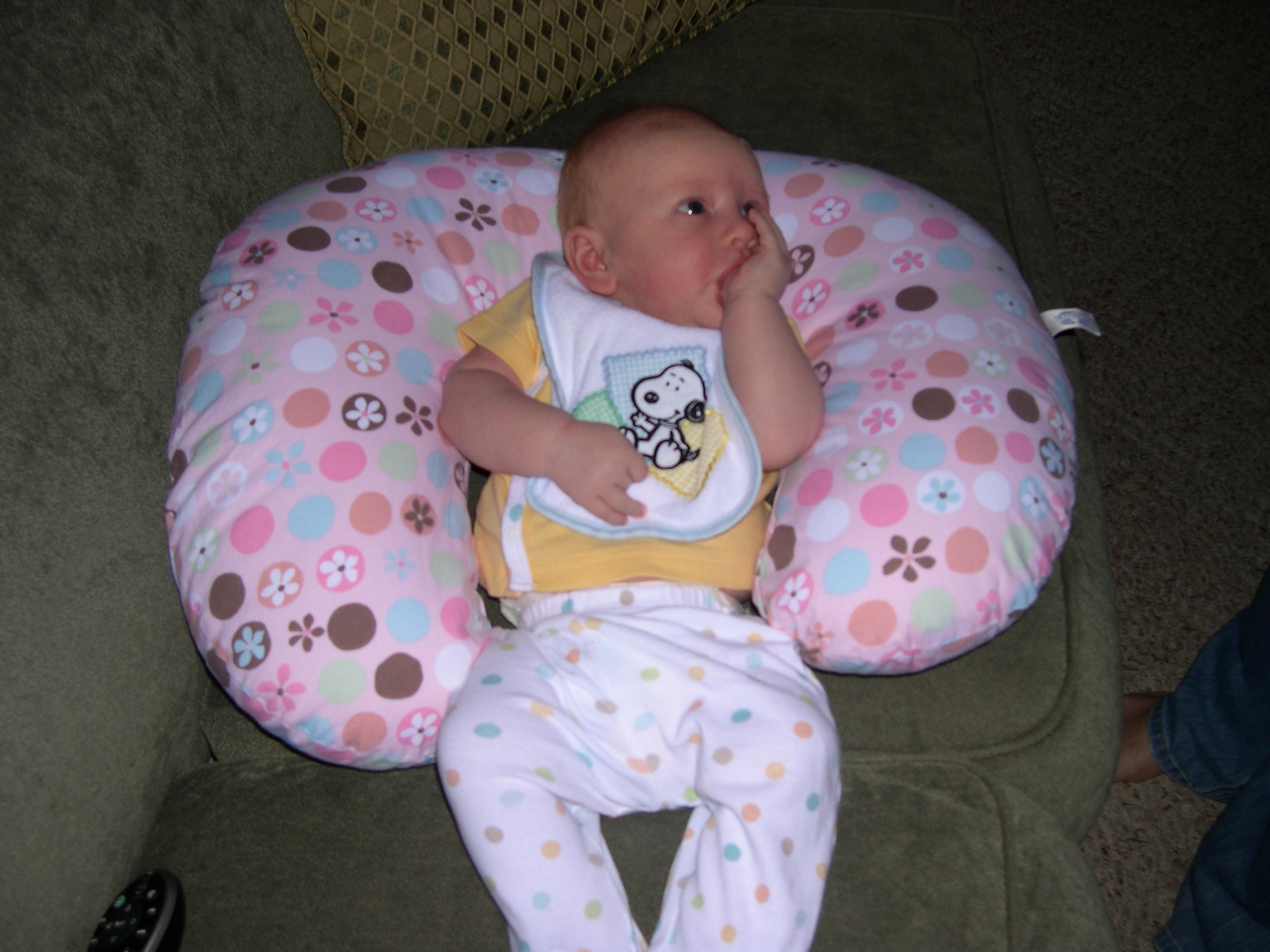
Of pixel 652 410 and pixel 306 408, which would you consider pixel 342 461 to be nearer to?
pixel 306 408

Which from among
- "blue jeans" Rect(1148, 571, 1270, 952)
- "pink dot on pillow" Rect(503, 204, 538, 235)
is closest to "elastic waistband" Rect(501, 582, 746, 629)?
"pink dot on pillow" Rect(503, 204, 538, 235)

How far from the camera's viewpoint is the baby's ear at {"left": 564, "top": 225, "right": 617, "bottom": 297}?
119cm

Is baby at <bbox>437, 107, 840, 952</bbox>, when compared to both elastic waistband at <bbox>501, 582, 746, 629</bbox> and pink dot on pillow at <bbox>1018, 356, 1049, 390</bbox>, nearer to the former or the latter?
elastic waistband at <bbox>501, 582, 746, 629</bbox>

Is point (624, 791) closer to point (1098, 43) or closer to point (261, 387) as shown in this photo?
point (261, 387)

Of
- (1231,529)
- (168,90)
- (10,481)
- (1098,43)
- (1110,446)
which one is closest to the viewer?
(10,481)

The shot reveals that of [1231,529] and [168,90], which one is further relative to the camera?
[1231,529]

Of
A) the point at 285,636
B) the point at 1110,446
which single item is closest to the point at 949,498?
the point at 285,636

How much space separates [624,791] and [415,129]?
994 mm

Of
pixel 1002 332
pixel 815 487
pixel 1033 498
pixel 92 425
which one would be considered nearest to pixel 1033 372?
pixel 1002 332

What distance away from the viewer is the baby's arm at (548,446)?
1.03 meters

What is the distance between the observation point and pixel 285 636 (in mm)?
937

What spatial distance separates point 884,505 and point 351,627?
553mm

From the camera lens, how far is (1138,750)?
142cm

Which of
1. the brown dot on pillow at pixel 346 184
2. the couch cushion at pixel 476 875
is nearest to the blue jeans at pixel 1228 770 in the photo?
the couch cushion at pixel 476 875
